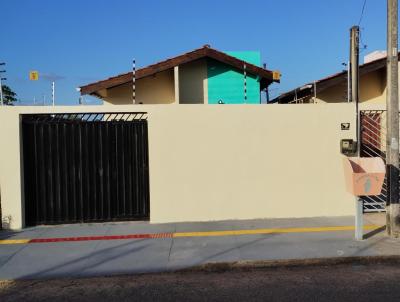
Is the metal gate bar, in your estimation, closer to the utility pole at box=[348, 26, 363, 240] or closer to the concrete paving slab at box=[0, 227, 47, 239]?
the utility pole at box=[348, 26, 363, 240]

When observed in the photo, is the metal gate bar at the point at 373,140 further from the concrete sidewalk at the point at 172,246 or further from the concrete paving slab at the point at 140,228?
the concrete paving slab at the point at 140,228

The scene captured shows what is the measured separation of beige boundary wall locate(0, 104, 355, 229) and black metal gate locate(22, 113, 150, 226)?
250 millimetres

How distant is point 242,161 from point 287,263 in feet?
9.67

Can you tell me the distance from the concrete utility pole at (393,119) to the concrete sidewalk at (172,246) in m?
0.45

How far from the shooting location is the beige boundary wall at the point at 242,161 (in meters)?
8.59

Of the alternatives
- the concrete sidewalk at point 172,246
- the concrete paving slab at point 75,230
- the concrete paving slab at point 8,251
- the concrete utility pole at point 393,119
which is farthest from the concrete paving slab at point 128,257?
the concrete utility pole at point 393,119

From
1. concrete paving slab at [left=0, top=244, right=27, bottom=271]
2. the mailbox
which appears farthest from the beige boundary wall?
concrete paving slab at [left=0, top=244, right=27, bottom=271]

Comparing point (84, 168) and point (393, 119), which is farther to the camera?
point (84, 168)

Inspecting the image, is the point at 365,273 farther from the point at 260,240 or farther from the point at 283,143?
the point at 283,143

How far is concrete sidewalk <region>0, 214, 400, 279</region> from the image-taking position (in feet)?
20.3

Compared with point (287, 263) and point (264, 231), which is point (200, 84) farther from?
point (287, 263)

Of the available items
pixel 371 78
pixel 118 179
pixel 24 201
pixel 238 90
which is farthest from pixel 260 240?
pixel 371 78

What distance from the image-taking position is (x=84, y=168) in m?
8.62

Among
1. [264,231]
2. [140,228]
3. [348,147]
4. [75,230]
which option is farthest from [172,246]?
[348,147]
